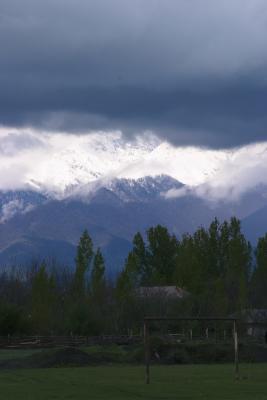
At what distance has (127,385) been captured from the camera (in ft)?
128

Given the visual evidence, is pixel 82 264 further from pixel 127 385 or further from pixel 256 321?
pixel 127 385

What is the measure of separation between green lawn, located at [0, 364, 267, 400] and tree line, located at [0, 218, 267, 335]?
130 ft

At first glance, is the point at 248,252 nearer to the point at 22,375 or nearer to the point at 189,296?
the point at 189,296

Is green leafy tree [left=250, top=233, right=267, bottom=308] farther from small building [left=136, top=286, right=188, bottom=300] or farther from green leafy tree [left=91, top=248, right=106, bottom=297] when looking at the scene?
green leafy tree [left=91, top=248, right=106, bottom=297]

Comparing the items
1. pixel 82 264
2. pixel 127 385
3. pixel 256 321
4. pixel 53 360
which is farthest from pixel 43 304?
pixel 127 385

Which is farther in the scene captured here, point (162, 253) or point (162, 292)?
point (162, 253)

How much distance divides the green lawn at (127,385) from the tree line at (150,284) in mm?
39643

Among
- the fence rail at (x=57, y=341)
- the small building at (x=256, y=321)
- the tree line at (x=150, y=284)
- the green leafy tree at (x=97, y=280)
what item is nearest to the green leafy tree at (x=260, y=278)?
the tree line at (x=150, y=284)

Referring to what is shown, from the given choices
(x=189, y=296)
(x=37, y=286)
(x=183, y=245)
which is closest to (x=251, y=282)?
(x=183, y=245)

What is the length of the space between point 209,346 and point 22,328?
29.3m

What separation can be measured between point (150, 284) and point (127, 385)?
81155 millimetres

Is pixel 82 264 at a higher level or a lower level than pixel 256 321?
higher

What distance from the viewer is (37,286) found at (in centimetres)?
9950

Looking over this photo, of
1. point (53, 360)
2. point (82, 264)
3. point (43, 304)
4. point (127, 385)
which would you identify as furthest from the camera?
point (82, 264)
